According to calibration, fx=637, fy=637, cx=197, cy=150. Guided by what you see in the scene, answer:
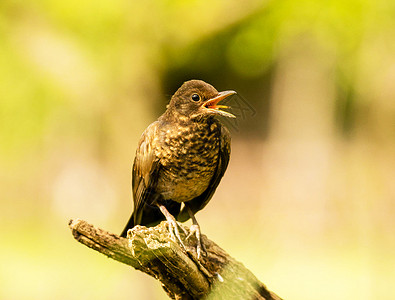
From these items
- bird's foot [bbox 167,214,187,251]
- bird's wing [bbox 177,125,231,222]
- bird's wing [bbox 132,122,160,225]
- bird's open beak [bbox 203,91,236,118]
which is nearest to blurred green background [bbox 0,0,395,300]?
bird's wing [bbox 132,122,160,225]

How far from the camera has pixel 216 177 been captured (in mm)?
4363

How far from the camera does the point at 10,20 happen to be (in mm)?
4879

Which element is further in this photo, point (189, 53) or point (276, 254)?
point (276, 254)

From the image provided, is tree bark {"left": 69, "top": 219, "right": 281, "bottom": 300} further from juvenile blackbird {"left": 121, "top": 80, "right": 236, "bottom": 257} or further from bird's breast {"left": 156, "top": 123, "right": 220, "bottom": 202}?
bird's breast {"left": 156, "top": 123, "right": 220, "bottom": 202}

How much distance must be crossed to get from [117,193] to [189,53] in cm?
153

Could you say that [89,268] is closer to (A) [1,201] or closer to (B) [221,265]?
(A) [1,201]

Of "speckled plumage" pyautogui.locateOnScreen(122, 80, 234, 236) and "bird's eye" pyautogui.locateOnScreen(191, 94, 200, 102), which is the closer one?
"bird's eye" pyautogui.locateOnScreen(191, 94, 200, 102)

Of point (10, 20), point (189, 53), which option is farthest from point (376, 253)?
point (10, 20)

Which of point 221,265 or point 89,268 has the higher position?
point 221,265

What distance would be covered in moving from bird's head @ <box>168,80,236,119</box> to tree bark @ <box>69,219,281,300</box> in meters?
0.73

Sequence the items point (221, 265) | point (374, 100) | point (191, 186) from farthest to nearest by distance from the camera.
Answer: point (374, 100) → point (191, 186) → point (221, 265)

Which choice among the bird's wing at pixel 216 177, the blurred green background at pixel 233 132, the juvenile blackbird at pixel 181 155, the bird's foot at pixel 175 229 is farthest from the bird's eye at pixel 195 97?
the bird's foot at pixel 175 229

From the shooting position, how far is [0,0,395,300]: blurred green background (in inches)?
186

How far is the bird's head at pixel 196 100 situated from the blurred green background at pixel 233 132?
53 centimetres
